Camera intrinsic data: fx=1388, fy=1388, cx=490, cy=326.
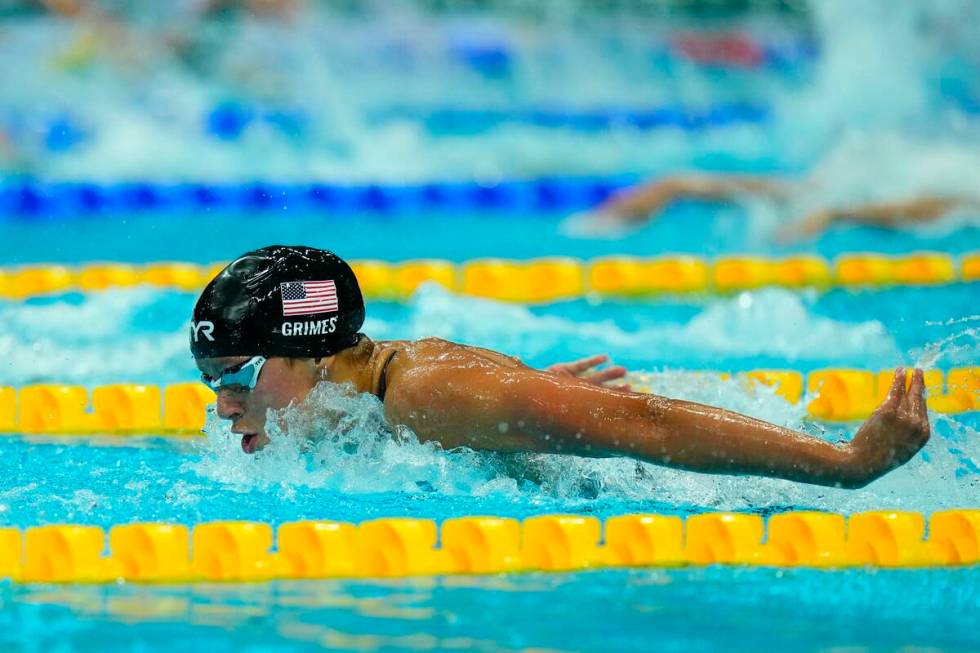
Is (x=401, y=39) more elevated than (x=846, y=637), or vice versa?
(x=401, y=39)

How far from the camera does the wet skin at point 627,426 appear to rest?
A: 102 inches

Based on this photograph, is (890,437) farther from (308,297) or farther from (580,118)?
(580,118)

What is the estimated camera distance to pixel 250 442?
2.92 meters

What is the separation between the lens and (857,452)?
260 cm

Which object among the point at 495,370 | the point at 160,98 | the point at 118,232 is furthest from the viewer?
the point at 160,98

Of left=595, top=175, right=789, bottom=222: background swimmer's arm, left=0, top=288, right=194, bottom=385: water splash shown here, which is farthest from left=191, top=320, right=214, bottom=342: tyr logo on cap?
left=595, top=175, right=789, bottom=222: background swimmer's arm

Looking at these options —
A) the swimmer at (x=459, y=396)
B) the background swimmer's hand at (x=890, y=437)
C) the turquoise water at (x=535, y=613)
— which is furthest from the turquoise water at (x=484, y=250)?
the background swimmer's hand at (x=890, y=437)

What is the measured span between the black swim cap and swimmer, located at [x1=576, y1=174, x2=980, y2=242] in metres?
3.89

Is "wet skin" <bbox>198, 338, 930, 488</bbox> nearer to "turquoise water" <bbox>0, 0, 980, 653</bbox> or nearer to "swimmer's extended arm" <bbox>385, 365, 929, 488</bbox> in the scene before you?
"swimmer's extended arm" <bbox>385, 365, 929, 488</bbox>

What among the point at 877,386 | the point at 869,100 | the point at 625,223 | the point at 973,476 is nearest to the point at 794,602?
the point at 973,476

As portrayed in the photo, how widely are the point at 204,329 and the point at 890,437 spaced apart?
135cm

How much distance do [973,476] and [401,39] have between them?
29.4 ft

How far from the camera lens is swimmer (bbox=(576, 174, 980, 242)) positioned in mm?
6527

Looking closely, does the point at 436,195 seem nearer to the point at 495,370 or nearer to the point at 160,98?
the point at 160,98
